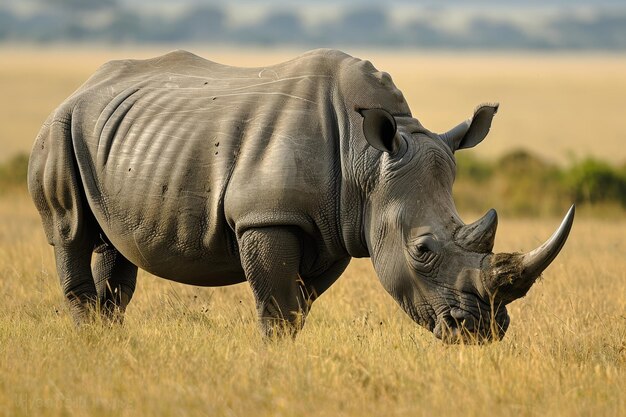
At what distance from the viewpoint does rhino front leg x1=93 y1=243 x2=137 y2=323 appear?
8.67m

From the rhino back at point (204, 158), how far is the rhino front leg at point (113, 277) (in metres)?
0.87

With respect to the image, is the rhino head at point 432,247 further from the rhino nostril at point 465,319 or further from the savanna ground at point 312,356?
the savanna ground at point 312,356

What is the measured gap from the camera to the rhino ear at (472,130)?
24.0 ft

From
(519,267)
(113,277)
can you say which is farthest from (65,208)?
(519,267)

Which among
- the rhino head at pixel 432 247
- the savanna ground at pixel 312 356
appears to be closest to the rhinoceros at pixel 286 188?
the rhino head at pixel 432 247

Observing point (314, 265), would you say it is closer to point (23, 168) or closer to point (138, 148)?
point (138, 148)

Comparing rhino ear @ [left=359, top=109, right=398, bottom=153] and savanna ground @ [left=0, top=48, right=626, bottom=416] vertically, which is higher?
rhino ear @ [left=359, top=109, right=398, bottom=153]

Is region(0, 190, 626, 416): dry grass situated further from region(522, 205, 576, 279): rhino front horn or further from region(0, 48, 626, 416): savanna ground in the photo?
region(522, 205, 576, 279): rhino front horn

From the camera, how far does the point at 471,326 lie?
656 centimetres

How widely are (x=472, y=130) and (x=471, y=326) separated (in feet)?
4.57

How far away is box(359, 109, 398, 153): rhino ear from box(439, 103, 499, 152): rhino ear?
533 millimetres

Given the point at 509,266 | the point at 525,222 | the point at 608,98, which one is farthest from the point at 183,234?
the point at 608,98

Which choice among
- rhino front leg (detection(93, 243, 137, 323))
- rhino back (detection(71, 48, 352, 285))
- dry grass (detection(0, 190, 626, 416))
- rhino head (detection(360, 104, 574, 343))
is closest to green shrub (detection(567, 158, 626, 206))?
dry grass (detection(0, 190, 626, 416))

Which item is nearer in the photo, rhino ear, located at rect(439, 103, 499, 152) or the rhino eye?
the rhino eye
